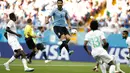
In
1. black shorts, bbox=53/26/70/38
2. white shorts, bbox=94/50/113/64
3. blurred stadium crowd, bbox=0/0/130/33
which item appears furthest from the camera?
blurred stadium crowd, bbox=0/0/130/33

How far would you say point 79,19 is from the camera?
2864 centimetres

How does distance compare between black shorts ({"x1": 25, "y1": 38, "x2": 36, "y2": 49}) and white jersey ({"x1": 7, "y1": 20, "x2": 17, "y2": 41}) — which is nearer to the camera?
white jersey ({"x1": 7, "y1": 20, "x2": 17, "y2": 41})

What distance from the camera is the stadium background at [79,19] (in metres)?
23.7

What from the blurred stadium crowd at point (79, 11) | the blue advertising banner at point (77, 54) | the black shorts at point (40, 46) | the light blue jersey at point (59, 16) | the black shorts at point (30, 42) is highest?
the blurred stadium crowd at point (79, 11)

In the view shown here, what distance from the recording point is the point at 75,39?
974 inches

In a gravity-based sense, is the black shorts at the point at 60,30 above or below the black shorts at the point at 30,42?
above

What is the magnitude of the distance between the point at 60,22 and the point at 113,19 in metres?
9.62

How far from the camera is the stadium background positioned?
23.7 meters

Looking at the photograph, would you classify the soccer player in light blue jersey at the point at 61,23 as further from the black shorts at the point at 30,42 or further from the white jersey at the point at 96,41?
the white jersey at the point at 96,41

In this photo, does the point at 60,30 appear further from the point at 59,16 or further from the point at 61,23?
the point at 59,16

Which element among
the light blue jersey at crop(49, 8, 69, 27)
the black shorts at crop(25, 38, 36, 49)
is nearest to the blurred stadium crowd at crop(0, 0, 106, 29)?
the black shorts at crop(25, 38, 36, 49)

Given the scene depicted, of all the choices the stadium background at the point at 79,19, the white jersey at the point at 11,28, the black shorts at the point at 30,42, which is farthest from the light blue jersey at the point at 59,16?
the stadium background at the point at 79,19

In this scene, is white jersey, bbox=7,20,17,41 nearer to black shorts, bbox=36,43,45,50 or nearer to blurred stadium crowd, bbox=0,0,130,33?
black shorts, bbox=36,43,45,50

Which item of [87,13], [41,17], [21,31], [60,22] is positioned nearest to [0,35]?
[21,31]
